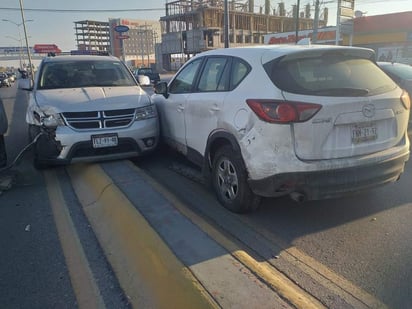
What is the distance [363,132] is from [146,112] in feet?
11.2

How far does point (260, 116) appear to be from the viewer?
3549 mm

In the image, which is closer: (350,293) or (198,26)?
(350,293)

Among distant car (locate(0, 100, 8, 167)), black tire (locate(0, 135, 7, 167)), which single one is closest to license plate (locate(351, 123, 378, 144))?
distant car (locate(0, 100, 8, 167))

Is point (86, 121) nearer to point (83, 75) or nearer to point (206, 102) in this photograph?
point (83, 75)

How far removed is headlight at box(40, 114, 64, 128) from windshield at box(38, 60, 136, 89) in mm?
1200

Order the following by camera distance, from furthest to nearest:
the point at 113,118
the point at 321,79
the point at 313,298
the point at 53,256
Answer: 1. the point at 113,118
2. the point at 321,79
3. the point at 53,256
4. the point at 313,298

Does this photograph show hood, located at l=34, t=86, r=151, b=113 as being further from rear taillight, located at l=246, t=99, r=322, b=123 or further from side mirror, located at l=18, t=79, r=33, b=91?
rear taillight, located at l=246, t=99, r=322, b=123

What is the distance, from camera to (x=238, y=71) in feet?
13.5

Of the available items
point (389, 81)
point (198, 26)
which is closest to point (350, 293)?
point (389, 81)

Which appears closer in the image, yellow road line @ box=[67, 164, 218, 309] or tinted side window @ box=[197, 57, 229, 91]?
yellow road line @ box=[67, 164, 218, 309]

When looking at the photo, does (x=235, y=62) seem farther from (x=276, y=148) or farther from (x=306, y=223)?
(x=306, y=223)

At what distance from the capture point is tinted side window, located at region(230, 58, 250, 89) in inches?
157

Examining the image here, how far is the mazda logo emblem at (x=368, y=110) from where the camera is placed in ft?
11.8

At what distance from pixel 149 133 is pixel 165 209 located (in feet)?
7.24
